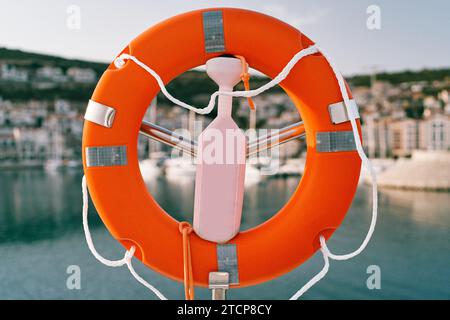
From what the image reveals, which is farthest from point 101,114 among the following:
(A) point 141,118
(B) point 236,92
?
(B) point 236,92

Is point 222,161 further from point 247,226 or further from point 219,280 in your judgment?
point 247,226

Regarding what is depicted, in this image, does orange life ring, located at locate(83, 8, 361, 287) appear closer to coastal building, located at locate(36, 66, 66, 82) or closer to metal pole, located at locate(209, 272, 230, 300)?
metal pole, located at locate(209, 272, 230, 300)

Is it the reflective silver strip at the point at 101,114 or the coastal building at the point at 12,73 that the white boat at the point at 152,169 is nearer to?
the coastal building at the point at 12,73

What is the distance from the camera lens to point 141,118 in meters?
1.37

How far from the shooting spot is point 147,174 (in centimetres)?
2370

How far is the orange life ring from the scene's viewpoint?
1.32 meters

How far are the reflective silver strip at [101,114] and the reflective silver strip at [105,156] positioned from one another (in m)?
0.07

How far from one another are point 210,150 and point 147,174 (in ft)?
74.6

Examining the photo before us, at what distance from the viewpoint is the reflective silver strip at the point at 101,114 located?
132 cm

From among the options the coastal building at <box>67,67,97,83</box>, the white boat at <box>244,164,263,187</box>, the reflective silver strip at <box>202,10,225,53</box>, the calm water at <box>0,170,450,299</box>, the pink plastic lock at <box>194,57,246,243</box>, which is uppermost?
the coastal building at <box>67,67,97,83</box>

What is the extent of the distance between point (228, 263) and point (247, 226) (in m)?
9.34

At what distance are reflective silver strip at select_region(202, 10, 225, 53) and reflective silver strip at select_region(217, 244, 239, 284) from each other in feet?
1.92

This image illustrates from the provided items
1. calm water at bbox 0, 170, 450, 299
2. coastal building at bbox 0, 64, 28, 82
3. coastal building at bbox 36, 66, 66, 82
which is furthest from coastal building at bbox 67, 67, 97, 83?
calm water at bbox 0, 170, 450, 299

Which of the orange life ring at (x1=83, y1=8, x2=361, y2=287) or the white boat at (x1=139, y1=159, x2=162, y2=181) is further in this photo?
the white boat at (x1=139, y1=159, x2=162, y2=181)
